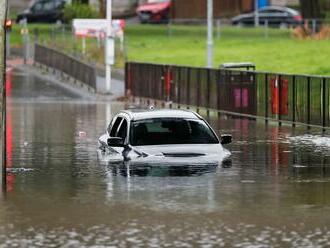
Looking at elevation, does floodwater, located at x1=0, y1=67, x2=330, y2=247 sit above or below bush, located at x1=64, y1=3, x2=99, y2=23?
below

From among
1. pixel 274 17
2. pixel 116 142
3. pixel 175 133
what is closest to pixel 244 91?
pixel 175 133

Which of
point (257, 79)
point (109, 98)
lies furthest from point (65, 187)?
point (109, 98)

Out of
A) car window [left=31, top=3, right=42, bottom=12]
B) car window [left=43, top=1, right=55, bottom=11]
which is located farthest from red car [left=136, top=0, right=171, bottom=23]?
car window [left=31, top=3, right=42, bottom=12]

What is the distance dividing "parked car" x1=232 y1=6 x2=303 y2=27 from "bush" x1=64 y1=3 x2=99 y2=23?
10455 millimetres

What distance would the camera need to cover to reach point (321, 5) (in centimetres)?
9562

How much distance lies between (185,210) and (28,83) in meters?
40.2

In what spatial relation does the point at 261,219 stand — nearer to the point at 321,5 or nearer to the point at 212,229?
the point at 212,229

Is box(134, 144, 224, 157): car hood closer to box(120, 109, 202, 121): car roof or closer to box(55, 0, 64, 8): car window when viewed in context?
box(120, 109, 202, 121): car roof

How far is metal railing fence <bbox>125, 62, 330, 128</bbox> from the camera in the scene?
34.8m

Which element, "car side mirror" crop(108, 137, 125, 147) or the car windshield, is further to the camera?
the car windshield

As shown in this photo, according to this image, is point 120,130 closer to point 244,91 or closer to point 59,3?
point 244,91

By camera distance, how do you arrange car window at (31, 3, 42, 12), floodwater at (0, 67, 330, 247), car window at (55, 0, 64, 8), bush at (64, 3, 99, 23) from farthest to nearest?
car window at (31, 3, 42, 12), car window at (55, 0, 64, 8), bush at (64, 3, 99, 23), floodwater at (0, 67, 330, 247)

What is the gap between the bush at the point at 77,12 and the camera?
83625 mm

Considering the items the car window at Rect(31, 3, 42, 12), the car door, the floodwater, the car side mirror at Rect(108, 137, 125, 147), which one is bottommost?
the floodwater
